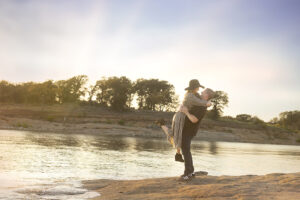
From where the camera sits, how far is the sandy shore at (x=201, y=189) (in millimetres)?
6631

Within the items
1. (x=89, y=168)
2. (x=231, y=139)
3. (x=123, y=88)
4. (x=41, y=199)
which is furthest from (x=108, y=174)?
(x=123, y=88)

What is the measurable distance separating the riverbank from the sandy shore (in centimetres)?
4506

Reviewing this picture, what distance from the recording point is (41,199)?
687 centimetres

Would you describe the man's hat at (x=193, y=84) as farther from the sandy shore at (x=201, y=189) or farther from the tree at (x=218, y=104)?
the tree at (x=218, y=104)

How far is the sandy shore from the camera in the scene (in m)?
6.63

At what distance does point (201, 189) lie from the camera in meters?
7.09

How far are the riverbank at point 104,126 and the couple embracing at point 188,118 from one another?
4503 cm

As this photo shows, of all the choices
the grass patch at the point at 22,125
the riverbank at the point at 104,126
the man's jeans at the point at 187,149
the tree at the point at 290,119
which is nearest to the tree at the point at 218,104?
the riverbank at the point at 104,126

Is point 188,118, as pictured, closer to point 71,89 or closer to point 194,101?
point 194,101

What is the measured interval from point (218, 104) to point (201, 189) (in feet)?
317

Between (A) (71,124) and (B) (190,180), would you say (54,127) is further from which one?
(B) (190,180)

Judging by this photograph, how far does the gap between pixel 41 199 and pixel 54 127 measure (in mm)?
49289

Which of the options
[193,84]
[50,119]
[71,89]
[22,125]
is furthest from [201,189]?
[71,89]

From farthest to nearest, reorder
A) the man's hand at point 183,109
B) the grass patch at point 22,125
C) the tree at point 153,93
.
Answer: the tree at point 153,93 < the grass patch at point 22,125 < the man's hand at point 183,109
